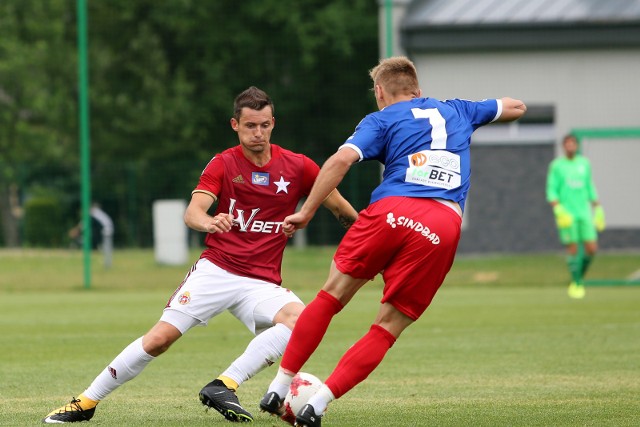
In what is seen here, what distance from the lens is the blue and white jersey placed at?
593 cm

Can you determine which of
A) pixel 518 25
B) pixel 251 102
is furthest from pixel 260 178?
pixel 518 25

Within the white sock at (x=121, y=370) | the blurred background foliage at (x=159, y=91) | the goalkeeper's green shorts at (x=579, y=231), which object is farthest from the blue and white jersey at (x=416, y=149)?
the blurred background foliage at (x=159, y=91)

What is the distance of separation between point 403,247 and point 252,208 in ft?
4.11

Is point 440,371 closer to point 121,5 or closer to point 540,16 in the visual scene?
point 540,16

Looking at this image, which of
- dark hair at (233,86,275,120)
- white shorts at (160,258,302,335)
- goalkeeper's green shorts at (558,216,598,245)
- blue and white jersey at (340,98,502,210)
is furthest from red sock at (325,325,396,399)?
goalkeeper's green shorts at (558,216,598,245)

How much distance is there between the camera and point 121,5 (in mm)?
35781

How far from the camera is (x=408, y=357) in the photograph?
9.95 meters

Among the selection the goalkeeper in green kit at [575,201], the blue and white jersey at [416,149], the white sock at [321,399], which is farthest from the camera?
the goalkeeper in green kit at [575,201]

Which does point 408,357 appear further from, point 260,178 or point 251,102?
point 251,102

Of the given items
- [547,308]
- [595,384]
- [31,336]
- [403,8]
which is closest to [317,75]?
[403,8]

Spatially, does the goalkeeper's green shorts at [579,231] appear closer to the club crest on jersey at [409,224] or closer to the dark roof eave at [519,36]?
the dark roof eave at [519,36]

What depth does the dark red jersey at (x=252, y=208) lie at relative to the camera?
22.2ft

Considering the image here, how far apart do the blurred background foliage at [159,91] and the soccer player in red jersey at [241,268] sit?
15417mm

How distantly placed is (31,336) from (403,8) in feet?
47.4
